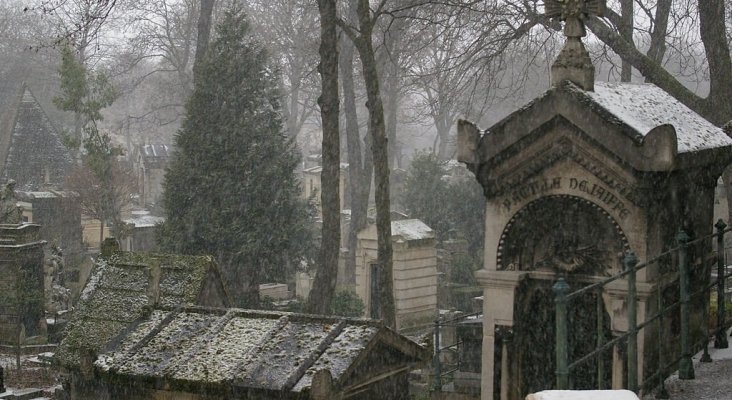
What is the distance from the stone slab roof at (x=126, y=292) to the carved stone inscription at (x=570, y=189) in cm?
376

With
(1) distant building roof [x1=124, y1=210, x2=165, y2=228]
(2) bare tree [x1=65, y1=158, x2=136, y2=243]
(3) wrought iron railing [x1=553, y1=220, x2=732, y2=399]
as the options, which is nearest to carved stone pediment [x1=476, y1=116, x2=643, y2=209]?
(3) wrought iron railing [x1=553, y1=220, x2=732, y2=399]

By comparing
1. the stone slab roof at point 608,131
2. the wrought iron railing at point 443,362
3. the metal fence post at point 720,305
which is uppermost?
the stone slab roof at point 608,131

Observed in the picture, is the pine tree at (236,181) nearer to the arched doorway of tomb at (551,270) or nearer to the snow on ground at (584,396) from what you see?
the arched doorway of tomb at (551,270)

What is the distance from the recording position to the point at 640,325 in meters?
5.71


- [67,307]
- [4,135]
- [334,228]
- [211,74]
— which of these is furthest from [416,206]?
[4,135]

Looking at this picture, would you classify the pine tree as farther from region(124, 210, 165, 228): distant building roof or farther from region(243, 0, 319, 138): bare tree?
region(243, 0, 319, 138): bare tree

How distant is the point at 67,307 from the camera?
2239 cm

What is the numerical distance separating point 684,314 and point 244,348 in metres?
3.51

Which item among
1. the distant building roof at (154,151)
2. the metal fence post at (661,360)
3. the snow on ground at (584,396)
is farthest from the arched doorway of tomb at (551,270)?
the distant building roof at (154,151)

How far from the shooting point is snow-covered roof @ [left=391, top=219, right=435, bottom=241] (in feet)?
77.2

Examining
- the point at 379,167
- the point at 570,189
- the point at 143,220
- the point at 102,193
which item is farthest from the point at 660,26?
the point at 143,220

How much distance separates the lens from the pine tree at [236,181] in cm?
2177

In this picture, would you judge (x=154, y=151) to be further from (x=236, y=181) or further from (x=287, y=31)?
(x=236, y=181)

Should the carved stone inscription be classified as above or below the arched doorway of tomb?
above
